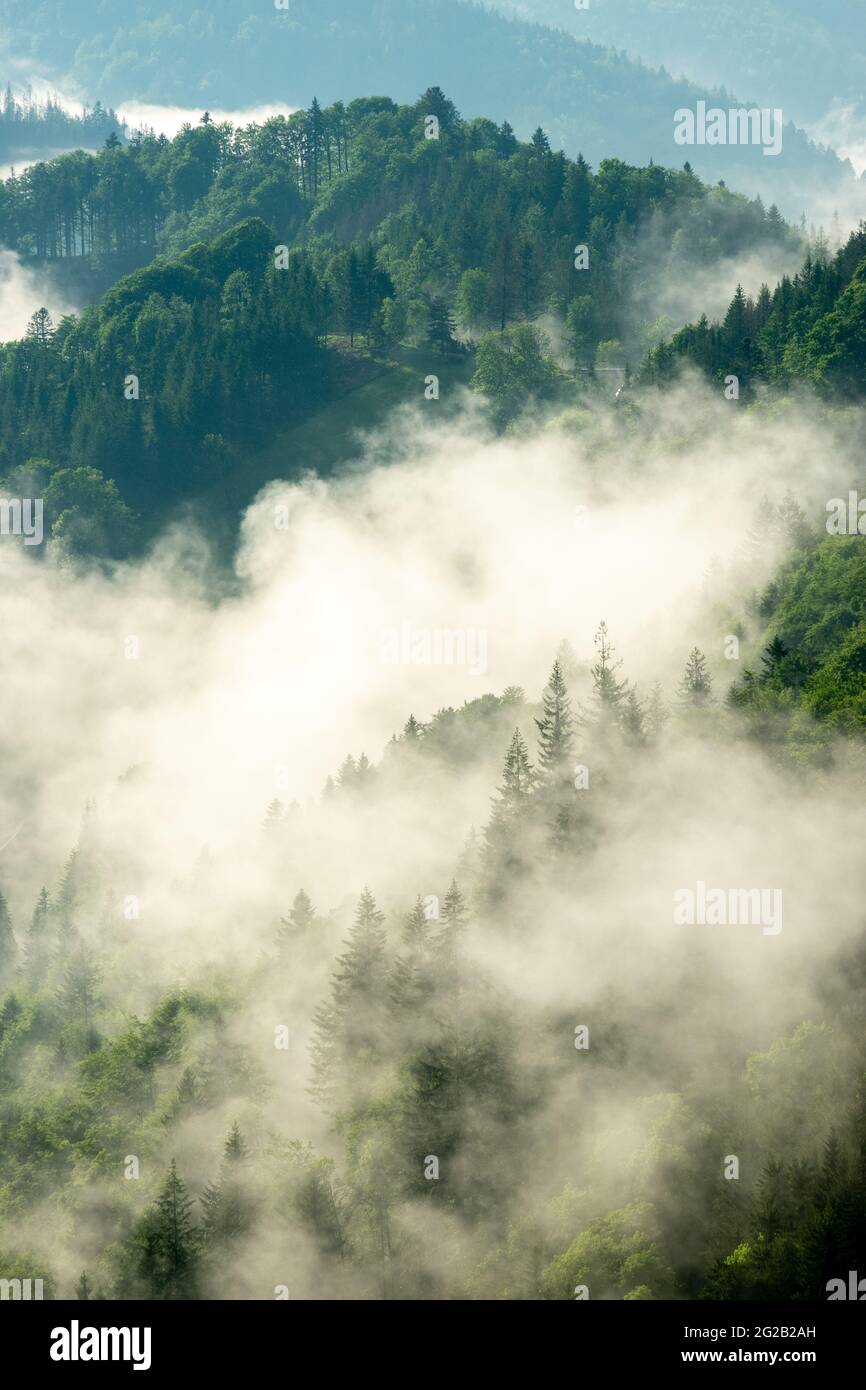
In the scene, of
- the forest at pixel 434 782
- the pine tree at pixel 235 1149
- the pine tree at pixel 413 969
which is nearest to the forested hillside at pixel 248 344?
the forest at pixel 434 782

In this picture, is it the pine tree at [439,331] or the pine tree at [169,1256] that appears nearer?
the pine tree at [169,1256]

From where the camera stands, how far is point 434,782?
381 feet

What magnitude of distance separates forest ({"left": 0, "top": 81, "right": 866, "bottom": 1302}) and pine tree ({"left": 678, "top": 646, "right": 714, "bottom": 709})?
33 centimetres

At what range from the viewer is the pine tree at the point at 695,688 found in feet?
340

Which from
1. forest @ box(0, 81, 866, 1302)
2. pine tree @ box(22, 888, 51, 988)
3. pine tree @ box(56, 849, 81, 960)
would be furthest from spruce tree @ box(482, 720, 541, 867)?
pine tree @ box(22, 888, 51, 988)

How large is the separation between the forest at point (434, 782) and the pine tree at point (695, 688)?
33 cm

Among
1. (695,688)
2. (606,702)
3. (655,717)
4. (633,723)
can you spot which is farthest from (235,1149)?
(695,688)

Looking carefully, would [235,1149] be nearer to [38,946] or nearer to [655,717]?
[655,717]

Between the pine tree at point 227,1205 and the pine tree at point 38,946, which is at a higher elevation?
the pine tree at point 38,946

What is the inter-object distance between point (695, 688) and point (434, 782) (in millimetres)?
A: 20399

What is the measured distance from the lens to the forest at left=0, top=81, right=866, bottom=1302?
269 feet

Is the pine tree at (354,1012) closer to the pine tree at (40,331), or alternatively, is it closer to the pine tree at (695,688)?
the pine tree at (695,688)

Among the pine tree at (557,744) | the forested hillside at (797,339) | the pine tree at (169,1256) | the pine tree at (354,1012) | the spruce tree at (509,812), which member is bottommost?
the pine tree at (169,1256)

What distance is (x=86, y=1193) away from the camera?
9469 centimetres
